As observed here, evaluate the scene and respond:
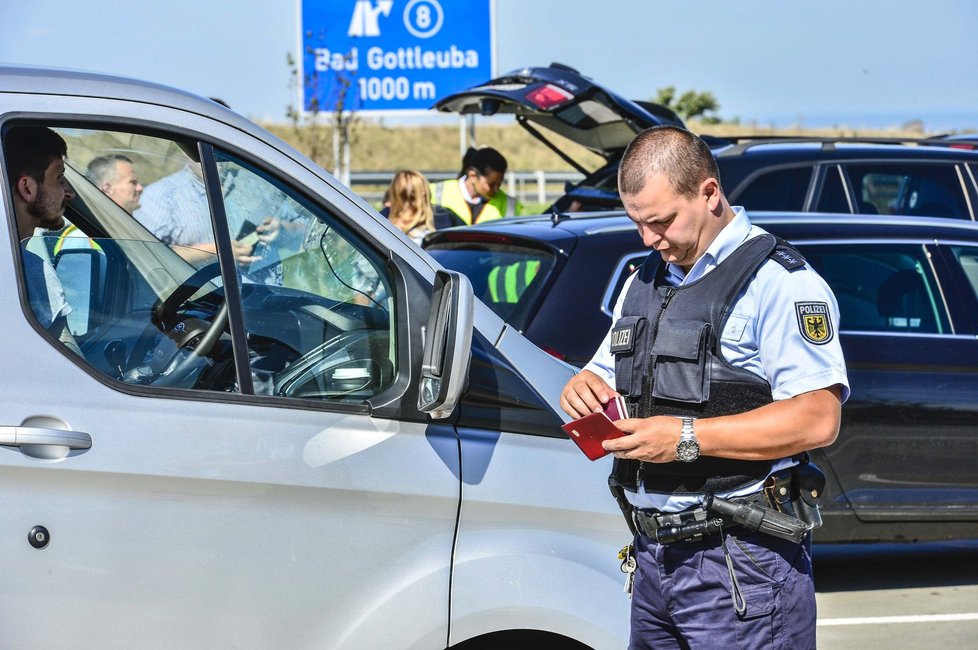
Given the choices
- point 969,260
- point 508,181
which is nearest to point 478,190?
point 969,260

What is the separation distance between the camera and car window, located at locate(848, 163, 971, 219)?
22.9 feet

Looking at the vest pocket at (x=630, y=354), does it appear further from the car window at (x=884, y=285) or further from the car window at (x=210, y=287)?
the car window at (x=884, y=285)

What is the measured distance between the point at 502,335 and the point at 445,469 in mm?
420

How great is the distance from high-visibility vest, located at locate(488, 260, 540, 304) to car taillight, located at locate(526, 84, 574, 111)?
2177mm

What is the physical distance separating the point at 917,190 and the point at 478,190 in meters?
3.08

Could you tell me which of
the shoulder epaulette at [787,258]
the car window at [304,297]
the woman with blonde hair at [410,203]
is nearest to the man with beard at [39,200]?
the car window at [304,297]

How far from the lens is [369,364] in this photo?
2.73 m

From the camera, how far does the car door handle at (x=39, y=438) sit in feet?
7.74

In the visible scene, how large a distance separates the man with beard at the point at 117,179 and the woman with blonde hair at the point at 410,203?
15.5ft

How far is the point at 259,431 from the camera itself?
2.54m

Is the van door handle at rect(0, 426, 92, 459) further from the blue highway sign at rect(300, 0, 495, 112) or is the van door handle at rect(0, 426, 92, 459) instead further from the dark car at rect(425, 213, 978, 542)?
the blue highway sign at rect(300, 0, 495, 112)

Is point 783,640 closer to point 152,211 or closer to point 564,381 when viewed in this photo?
point 564,381

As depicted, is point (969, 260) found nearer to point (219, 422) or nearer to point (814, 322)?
point (814, 322)

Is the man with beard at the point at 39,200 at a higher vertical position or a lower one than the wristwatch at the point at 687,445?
higher
